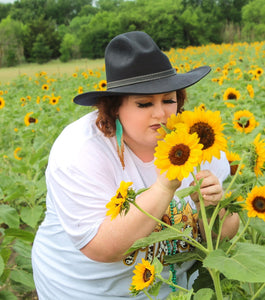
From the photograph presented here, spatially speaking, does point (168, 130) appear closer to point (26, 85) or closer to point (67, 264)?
point (67, 264)

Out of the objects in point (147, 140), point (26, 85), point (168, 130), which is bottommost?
point (26, 85)

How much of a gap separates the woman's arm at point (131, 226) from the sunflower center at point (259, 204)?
0.18m

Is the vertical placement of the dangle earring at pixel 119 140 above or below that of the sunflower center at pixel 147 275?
above

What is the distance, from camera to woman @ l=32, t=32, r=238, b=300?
119 cm

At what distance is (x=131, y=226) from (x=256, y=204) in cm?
31

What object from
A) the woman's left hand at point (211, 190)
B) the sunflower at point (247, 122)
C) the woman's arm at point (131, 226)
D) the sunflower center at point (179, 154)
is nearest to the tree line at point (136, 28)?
the sunflower at point (247, 122)

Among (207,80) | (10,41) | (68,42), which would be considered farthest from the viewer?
(68,42)

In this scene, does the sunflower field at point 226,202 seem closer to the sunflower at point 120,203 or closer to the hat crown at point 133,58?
the sunflower at point 120,203

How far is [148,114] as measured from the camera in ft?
3.97

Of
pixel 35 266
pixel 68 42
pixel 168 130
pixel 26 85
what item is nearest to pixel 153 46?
pixel 168 130

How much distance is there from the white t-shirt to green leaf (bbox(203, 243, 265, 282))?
46 cm

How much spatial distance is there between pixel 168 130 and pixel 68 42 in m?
19.2

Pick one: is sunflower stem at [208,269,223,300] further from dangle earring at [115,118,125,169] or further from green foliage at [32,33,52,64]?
green foliage at [32,33,52,64]

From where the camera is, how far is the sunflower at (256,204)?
90 centimetres
